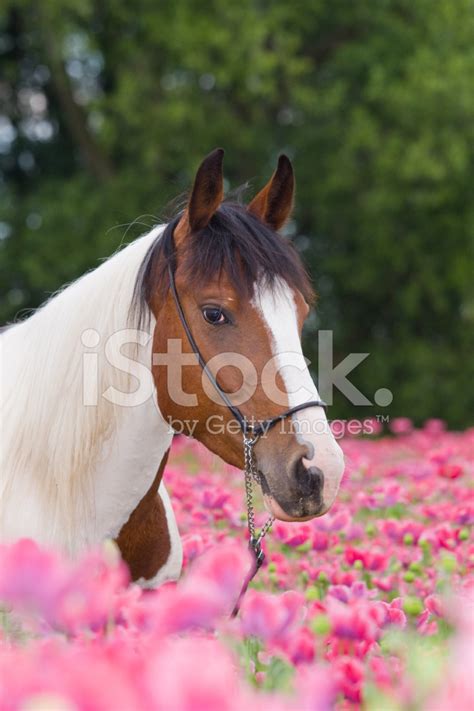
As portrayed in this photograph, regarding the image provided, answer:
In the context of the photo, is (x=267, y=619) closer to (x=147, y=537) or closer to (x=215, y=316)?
(x=215, y=316)

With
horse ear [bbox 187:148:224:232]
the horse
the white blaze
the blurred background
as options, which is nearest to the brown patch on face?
the horse

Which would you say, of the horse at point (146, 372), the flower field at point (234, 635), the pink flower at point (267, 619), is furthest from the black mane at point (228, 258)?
the pink flower at point (267, 619)

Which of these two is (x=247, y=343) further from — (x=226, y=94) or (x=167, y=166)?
(x=226, y=94)

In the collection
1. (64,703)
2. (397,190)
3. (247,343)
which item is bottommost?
(397,190)

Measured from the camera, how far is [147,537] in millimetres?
2756

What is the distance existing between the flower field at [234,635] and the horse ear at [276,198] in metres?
0.90

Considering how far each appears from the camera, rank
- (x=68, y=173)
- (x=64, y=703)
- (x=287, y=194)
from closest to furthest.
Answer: (x=64, y=703)
(x=287, y=194)
(x=68, y=173)

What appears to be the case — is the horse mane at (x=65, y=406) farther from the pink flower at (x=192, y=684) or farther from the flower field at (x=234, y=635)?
the pink flower at (x=192, y=684)

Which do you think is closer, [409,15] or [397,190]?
[397,190]

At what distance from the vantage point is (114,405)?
2594 mm

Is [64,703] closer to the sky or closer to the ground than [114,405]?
closer to the sky

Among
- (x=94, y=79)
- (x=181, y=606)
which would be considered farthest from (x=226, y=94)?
(x=181, y=606)

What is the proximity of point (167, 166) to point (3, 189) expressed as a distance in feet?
12.6

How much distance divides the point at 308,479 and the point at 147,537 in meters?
0.79
